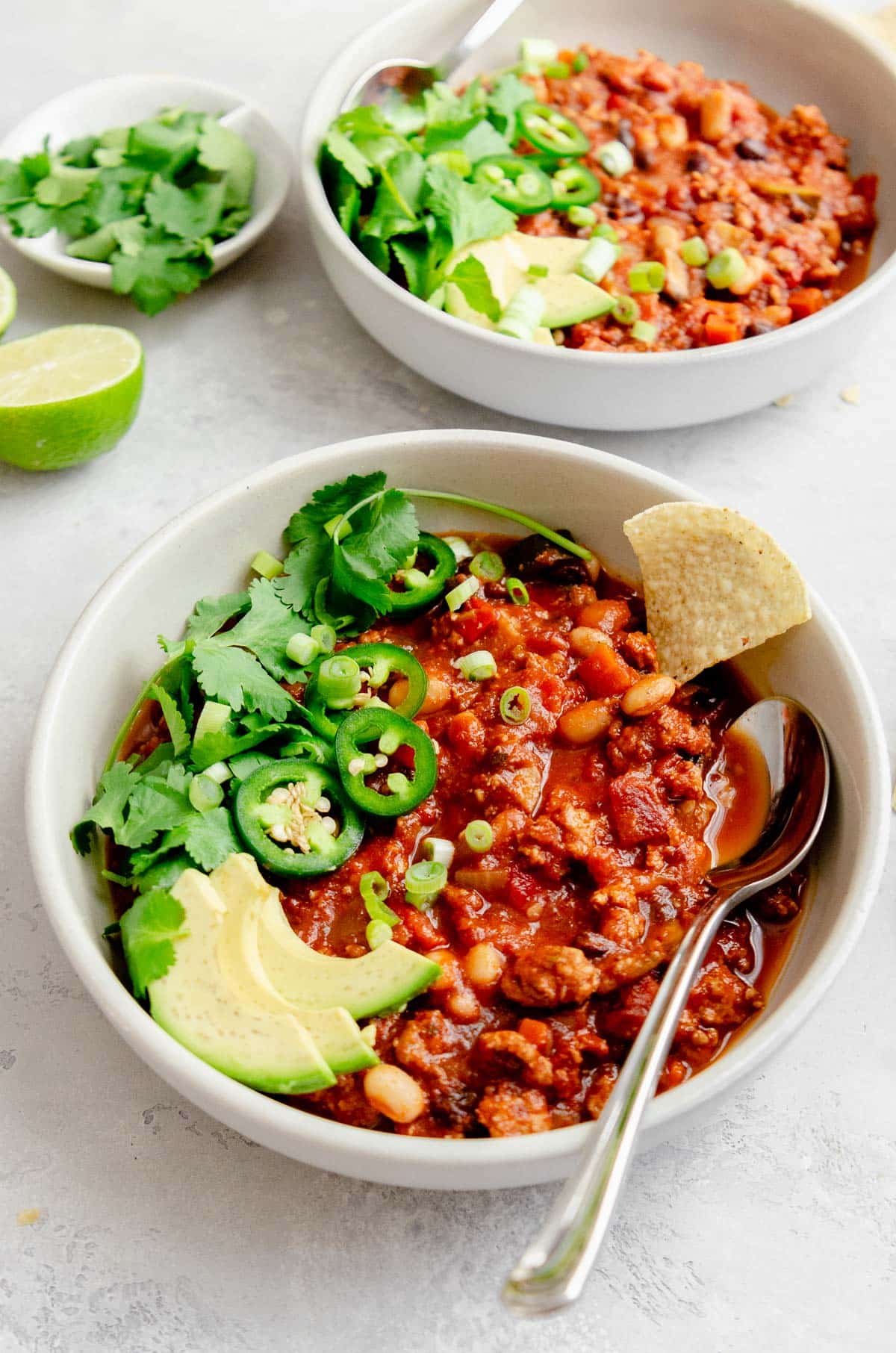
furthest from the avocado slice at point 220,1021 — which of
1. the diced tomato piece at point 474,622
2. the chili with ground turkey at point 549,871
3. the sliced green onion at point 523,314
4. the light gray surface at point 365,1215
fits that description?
the sliced green onion at point 523,314

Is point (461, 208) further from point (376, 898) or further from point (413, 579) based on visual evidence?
point (376, 898)

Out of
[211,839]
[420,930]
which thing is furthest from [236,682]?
[420,930]

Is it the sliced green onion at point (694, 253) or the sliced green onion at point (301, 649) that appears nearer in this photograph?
the sliced green onion at point (301, 649)

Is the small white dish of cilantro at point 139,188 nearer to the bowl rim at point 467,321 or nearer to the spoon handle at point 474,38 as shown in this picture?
the bowl rim at point 467,321

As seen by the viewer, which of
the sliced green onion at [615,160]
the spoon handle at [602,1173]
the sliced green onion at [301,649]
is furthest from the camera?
the sliced green onion at [615,160]

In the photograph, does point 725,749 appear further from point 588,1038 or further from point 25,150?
point 25,150

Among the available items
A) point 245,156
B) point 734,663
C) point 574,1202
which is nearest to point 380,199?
point 245,156
